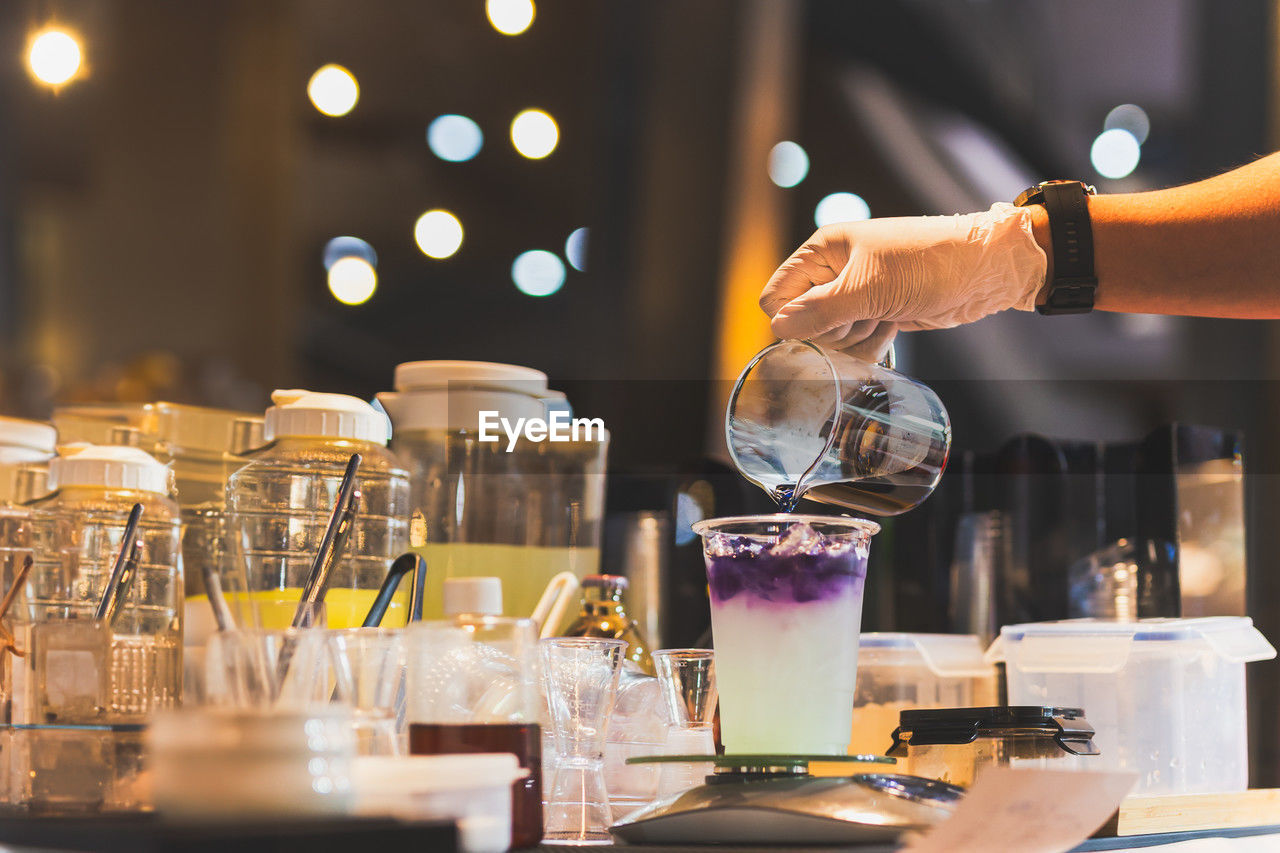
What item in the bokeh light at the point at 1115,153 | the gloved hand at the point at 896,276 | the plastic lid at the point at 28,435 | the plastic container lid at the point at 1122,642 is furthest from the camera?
the bokeh light at the point at 1115,153

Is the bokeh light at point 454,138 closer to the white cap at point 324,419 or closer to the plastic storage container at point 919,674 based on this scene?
the white cap at point 324,419

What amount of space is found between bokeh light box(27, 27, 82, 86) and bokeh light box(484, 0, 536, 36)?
1.33 m

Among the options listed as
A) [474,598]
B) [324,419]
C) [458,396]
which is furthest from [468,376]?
[474,598]

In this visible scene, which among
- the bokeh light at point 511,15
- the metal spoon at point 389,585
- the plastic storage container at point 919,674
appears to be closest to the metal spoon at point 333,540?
the metal spoon at point 389,585

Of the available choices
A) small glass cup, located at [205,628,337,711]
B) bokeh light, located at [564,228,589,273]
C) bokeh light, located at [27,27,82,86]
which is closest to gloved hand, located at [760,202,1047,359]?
small glass cup, located at [205,628,337,711]

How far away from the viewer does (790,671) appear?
1.06m

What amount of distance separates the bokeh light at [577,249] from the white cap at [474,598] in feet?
9.35

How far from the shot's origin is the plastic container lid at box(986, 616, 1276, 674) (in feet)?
4.75

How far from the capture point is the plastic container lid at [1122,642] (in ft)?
4.75

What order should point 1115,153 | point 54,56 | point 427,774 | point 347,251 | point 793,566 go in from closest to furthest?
point 427,774 → point 793,566 → point 1115,153 → point 347,251 → point 54,56

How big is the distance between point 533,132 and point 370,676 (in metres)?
3.01

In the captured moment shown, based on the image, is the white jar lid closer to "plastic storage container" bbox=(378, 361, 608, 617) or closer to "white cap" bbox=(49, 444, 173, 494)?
"plastic storage container" bbox=(378, 361, 608, 617)

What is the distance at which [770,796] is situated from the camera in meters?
0.93

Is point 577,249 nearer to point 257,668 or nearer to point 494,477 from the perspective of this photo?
point 494,477
